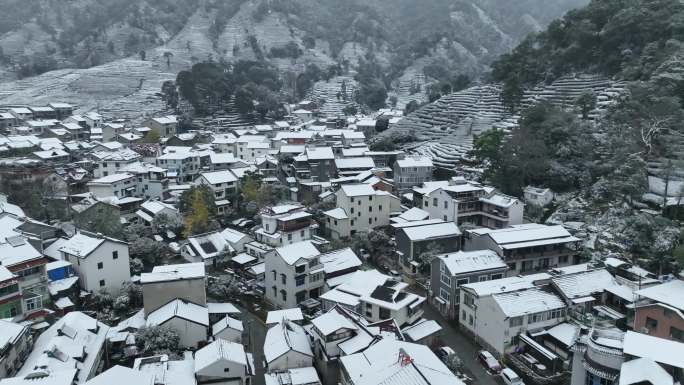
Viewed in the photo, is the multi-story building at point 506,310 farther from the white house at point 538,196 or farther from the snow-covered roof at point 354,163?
the snow-covered roof at point 354,163

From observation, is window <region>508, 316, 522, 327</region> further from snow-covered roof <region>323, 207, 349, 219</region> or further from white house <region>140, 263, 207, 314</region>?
snow-covered roof <region>323, 207, 349, 219</region>

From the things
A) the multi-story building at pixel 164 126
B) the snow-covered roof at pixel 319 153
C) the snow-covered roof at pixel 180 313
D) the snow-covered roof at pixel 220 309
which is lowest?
the snow-covered roof at pixel 220 309

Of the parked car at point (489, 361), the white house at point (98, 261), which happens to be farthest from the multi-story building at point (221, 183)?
the parked car at point (489, 361)

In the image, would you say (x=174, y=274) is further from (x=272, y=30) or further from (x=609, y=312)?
(x=272, y=30)

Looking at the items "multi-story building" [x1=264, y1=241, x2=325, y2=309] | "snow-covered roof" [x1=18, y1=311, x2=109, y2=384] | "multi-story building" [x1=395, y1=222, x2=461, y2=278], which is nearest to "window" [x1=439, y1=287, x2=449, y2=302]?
"multi-story building" [x1=395, y1=222, x2=461, y2=278]

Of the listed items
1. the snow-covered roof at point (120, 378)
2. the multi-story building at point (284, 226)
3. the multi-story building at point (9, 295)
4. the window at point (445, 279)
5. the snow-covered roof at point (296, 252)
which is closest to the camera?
the snow-covered roof at point (120, 378)

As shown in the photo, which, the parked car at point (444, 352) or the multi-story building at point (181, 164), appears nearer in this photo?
the parked car at point (444, 352)

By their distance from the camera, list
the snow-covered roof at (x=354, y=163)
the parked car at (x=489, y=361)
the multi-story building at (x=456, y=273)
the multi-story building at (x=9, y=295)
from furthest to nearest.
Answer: the snow-covered roof at (x=354, y=163) → the multi-story building at (x=456, y=273) → the multi-story building at (x=9, y=295) → the parked car at (x=489, y=361)

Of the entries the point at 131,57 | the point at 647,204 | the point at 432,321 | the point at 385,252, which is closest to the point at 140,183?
the point at 385,252
